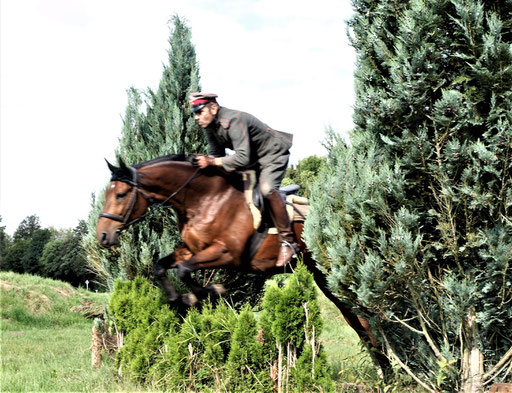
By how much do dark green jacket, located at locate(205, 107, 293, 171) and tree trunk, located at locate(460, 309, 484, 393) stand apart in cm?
273

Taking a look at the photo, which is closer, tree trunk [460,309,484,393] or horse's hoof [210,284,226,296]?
tree trunk [460,309,484,393]

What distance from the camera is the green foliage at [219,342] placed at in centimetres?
497

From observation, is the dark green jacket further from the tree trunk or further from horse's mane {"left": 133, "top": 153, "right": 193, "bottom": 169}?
the tree trunk

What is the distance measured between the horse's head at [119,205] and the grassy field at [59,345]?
6.85 feet

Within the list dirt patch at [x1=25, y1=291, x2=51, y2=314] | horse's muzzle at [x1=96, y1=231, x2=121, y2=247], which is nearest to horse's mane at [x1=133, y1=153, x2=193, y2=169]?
horse's muzzle at [x1=96, y1=231, x2=121, y2=247]

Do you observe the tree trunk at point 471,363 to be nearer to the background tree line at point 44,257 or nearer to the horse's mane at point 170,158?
the horse's mane at point 170,158

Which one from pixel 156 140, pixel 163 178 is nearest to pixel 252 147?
pixel 163 178

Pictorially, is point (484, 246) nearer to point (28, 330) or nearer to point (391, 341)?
point (391, 341)

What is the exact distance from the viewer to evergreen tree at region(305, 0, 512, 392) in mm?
4074

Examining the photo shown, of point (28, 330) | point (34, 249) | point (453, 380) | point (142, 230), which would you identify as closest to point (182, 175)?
point (142, 230)

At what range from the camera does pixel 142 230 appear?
6801mm

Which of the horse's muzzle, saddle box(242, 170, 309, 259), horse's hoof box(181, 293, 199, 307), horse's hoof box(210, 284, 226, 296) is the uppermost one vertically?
saddle box(242, 170, 309, 259)

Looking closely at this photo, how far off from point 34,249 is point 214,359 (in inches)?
1472

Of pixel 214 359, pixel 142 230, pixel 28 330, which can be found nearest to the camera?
pixel 214 359
